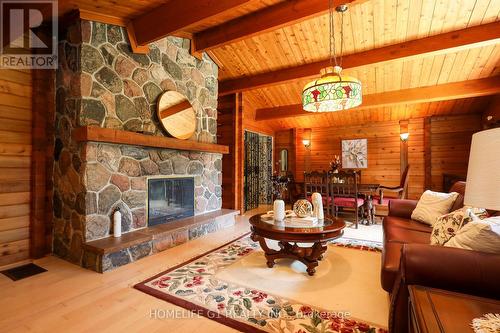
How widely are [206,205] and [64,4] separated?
312cm

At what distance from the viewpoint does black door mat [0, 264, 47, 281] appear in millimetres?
2324

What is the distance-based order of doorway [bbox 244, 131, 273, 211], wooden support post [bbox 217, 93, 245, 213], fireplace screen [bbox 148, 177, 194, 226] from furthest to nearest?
1. doorway [bbox 244, 131, 273, 211]
2. wooden support post [bbox 217, 93, 245, 213]
3. fireplace screen [bbox 148, 177, 194, 226]

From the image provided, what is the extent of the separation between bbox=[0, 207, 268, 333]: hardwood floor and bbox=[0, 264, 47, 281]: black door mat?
0.06 meters

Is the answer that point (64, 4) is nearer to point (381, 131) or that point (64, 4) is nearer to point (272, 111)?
point (272, 111)

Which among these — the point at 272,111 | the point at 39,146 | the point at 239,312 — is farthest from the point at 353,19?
the point at 39,146

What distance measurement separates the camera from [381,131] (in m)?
6.41

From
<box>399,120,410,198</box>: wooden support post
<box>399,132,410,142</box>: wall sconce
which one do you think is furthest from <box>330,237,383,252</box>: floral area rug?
<box>399,132,410,142</box>: wall sconce

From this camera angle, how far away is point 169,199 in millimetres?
3504

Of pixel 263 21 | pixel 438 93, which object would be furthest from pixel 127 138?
pixel 438 93

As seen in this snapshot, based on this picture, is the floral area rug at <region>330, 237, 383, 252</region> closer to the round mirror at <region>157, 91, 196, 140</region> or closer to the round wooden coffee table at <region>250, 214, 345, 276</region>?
the round wooden coffee table at <region>250, 214, 345, 276</region>

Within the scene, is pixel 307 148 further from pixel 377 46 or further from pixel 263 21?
pixel 263 21

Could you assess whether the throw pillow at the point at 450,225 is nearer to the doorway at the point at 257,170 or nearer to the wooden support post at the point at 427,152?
the doorway at the point at 257,170

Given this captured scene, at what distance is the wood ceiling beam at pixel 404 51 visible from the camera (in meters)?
3.11

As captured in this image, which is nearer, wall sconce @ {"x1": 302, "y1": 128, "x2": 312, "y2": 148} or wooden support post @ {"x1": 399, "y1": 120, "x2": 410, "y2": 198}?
wooden support post @ {"x1": 399, "y1": 120, "x2": 410, "y2": 198}
